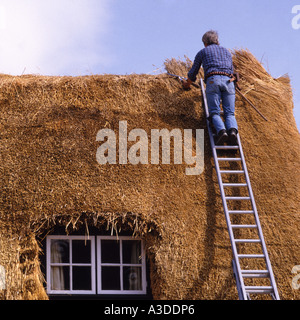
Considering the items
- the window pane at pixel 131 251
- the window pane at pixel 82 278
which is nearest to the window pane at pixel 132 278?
the window pane at pixel 131 251

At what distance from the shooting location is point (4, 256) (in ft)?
19.9

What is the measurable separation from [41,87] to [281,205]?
384 centimetres

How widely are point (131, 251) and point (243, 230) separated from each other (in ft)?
5.03

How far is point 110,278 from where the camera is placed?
6.64 meters

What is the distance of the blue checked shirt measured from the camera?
7188 mm

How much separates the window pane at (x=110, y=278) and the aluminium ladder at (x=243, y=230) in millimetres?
1578

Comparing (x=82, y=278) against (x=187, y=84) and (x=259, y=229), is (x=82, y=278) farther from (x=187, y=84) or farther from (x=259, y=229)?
(x=187, y=84)

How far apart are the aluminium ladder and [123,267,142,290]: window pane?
1321 mm

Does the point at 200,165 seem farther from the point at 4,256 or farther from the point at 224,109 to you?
the point at 4,256

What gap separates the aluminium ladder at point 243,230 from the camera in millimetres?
5906

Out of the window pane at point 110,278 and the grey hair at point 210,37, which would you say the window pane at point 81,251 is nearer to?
the window pane at point 110,278

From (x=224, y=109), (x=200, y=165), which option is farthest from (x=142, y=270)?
(x=224, y=109)

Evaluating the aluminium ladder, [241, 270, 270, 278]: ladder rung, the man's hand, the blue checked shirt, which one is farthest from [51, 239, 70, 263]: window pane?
the blue checked shirt

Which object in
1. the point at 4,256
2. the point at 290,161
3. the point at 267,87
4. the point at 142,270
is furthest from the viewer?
the point at 267,87
